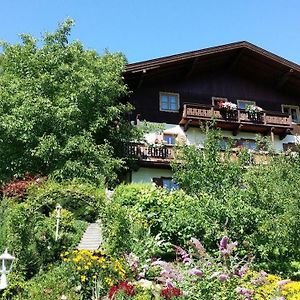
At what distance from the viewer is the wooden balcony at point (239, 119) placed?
24.9 meters

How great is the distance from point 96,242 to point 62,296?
5.77m

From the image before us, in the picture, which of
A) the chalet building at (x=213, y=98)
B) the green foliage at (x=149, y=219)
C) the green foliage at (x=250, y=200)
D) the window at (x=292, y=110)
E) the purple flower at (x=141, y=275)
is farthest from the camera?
the window at (x=292, y=110)

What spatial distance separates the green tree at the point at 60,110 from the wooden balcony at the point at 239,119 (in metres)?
3.67

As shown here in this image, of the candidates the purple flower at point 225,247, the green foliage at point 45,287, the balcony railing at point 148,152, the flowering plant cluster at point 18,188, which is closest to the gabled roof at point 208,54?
the balcony railing at point 148,152

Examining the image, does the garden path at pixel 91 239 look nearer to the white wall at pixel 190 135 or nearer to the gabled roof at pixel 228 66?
the white wall at pixel 190 135

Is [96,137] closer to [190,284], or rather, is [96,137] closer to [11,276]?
[11,276]

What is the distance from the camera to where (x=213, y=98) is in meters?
27.1

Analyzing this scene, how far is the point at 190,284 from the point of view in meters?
7.84

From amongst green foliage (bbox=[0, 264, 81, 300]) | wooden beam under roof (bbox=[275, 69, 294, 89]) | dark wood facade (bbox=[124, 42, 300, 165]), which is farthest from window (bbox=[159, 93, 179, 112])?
green foliage (bbox=[0, 264, 81, 300])

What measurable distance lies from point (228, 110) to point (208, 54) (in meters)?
3.10

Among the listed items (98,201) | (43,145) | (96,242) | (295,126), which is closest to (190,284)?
(98,201)

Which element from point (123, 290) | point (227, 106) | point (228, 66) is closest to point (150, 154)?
point (227, 106)

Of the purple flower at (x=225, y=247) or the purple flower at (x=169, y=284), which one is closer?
the purple flower at (x=225, y=247)

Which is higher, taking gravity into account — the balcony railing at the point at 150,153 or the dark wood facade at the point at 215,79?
the dark wood facade at the point at 215,79
